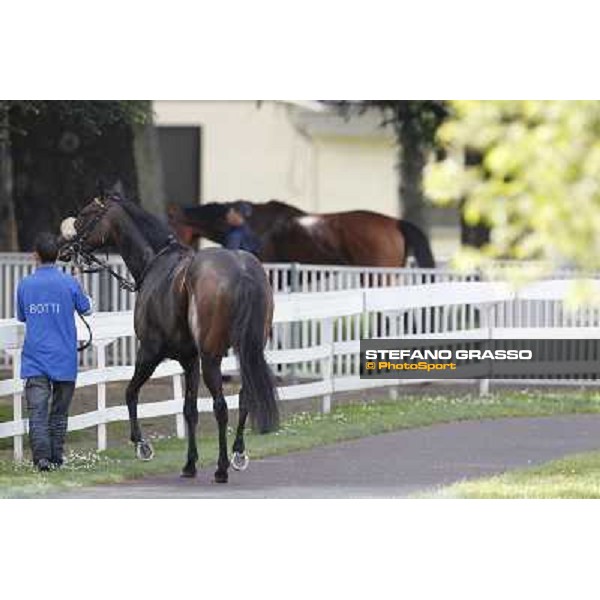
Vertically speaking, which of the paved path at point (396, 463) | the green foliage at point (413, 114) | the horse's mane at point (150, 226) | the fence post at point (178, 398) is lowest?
the paved path at point (396, 463)

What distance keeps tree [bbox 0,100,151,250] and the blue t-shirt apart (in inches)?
57.2

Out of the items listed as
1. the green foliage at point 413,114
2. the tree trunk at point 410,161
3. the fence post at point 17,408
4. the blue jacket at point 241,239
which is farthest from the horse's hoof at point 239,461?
the tree trunk at point 410,161

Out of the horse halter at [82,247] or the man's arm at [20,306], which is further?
the horse halter at [82,247]

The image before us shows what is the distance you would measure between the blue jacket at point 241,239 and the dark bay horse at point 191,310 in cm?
296

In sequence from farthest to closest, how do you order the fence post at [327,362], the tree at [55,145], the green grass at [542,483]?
the fence post at [327,362] → the tree at [55,145] → the green grass at [542,483]

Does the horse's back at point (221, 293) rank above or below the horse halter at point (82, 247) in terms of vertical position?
below

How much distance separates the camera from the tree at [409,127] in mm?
15680

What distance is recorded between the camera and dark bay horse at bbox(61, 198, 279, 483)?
36.6ft

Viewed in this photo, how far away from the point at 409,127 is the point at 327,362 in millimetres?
2653

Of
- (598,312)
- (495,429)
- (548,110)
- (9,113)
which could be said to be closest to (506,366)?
(495,429)

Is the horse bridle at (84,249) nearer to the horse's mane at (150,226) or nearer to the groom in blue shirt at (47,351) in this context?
the horse's mane at (150,226)

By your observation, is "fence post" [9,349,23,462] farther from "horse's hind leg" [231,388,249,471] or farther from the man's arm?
"horse's hind leg" [231,388,249,471]

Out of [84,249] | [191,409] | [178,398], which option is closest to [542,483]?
[191,409]

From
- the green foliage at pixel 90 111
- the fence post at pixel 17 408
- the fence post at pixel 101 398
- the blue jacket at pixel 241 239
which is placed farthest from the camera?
the blue jacket at pixel 241 239
